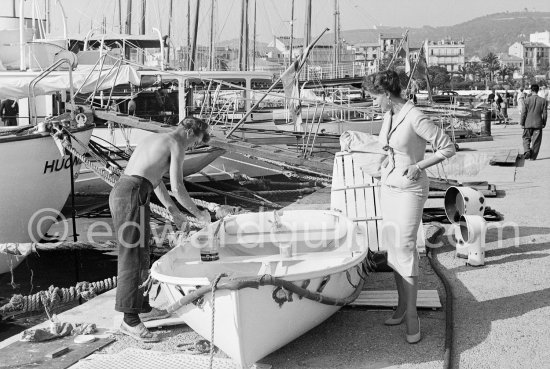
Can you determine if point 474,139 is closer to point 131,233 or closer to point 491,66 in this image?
point 131,233

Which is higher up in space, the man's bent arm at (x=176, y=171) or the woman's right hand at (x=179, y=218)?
the man's bent arm at (x=176, y=171)

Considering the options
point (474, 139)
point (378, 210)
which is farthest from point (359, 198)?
point (474, 139)

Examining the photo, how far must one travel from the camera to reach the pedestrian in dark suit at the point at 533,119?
18469 millimetres

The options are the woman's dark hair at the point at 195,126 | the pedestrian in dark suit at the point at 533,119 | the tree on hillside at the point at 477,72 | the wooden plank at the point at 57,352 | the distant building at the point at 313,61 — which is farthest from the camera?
the tree on hillside at the point at 477,72

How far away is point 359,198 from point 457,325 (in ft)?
8.66

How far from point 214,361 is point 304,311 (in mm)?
746

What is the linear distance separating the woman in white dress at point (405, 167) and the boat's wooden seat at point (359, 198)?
248cm

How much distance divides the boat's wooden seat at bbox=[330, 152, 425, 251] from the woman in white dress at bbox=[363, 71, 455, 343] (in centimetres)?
248

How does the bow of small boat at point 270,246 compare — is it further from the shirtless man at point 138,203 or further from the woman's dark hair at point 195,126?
the woman's dark hair at point 195,126

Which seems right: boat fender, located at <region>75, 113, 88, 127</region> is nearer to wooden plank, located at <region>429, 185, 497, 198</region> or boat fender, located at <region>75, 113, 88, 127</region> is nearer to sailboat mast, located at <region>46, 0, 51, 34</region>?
wooden plank, located at <region>429, 185, 497, 198</region>

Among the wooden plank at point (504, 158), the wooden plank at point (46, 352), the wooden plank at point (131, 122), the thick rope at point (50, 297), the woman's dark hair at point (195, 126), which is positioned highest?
the woman's dark hair at point (195, 126)

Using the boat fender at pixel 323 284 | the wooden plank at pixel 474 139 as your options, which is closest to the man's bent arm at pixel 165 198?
the boat fender at pixel 323 284

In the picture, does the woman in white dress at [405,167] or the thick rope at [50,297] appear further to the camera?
the thick rope at [50,297]

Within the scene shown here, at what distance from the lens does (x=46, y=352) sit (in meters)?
5.96
